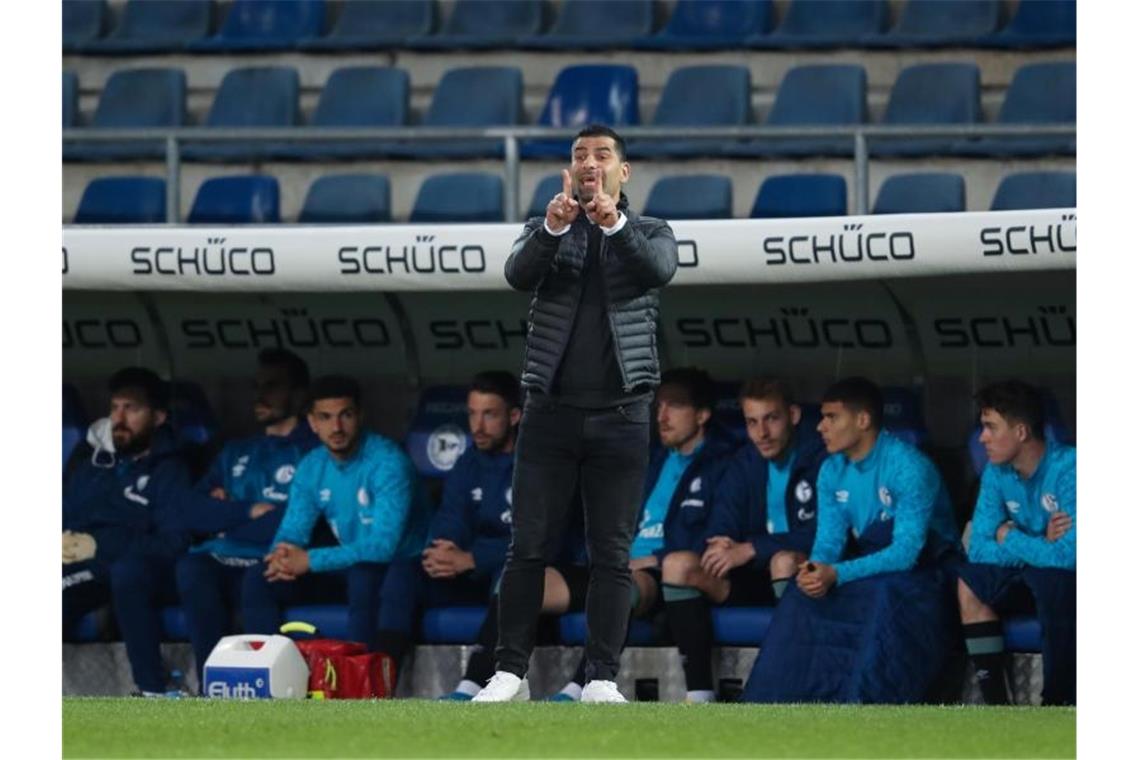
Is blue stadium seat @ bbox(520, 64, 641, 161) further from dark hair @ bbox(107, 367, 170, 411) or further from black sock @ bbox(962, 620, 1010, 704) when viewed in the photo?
black sock @ bbox(962, 620, 1010, 704)

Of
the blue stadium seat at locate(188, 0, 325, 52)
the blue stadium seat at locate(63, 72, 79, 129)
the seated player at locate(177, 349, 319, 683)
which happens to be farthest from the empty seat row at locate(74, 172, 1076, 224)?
the seated player at locate(177, 349, 319, 683)

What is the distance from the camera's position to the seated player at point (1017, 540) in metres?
9.07

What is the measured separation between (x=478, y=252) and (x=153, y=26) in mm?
6522

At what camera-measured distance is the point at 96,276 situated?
10289 millimetres

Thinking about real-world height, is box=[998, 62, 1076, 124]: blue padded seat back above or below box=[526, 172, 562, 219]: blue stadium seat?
above

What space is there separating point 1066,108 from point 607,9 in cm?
320

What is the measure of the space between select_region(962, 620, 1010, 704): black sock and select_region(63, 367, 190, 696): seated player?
3.50 meters

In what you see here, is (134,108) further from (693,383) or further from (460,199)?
(693,383)

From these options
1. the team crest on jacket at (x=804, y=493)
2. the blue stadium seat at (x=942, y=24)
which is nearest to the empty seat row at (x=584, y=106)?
the blue stadium seat at (x=942, y=24)

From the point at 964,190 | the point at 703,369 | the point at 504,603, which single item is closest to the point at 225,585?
the point at 703,369

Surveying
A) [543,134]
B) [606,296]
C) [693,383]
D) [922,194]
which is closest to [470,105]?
[543,134]

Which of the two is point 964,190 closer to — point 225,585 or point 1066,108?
point 1066,108

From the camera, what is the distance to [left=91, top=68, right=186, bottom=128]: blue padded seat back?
14570mm

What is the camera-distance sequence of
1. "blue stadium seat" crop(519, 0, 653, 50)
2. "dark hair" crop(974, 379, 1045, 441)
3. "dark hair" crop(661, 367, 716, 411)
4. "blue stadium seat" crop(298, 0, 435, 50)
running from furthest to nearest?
"blue stadium seat" crop(298, 0, 435, 50)
"blue stadium seat" crop(519, 0, 653, 50)
"dark hair" crop(661, 367, 716, 411)
"dark hair" crop(974, 379, 1045, 441)
